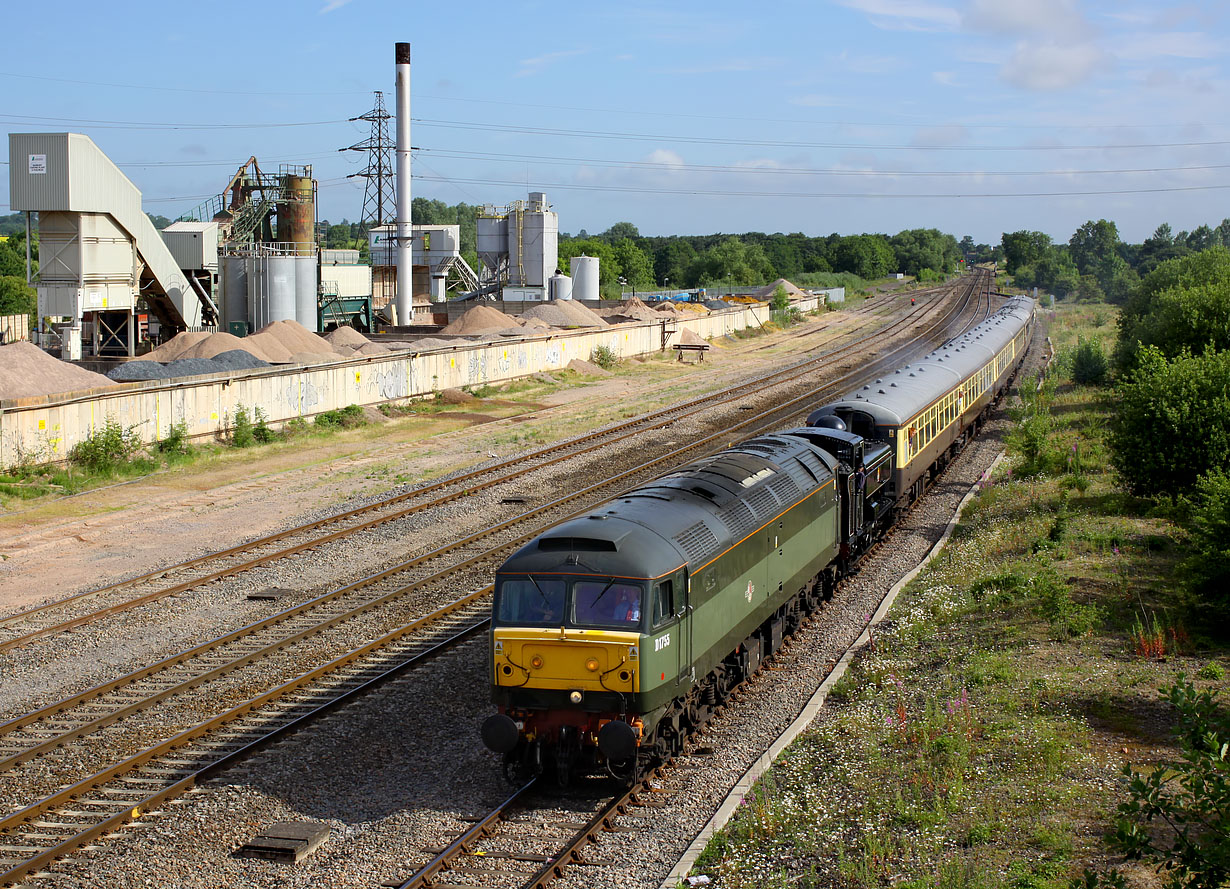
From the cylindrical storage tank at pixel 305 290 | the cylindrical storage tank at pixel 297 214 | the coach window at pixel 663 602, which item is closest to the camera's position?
the coach window at pixel 663 602

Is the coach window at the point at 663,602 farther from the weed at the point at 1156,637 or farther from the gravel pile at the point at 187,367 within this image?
the gravel pile at the point at 187,367

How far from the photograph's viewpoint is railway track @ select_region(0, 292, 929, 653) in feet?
62.4

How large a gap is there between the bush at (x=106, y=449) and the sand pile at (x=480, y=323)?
33.9 metres

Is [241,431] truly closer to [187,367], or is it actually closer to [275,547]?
[187,367]

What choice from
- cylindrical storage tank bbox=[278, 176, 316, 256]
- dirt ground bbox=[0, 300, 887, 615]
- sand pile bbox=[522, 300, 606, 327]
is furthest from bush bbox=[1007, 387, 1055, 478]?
cylindrical storage tank bbox=[278, 176, 316, 256]

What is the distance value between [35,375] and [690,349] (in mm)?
41608

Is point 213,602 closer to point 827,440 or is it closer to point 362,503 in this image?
point 362,503

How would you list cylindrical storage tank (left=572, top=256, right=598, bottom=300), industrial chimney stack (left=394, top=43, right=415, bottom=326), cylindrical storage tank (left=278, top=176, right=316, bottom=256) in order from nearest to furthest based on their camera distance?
cylindrical storage tank (left=278, top=176, right=316, bottom=256)
industrial chimney stack (left=394, top=43, right=415, bottom=326)
cylindrical storage tank (left=572, top=256, right=598, bottom=300)

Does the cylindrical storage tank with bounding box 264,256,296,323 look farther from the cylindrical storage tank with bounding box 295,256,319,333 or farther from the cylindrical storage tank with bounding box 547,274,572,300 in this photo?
the cylindrical storage tank with bounding box 547,274,572,300

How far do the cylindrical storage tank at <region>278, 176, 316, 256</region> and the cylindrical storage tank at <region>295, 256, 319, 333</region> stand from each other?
4121 mm

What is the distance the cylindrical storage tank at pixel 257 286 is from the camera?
210ft

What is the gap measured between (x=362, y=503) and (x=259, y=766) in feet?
50.8

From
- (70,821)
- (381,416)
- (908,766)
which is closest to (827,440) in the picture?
(908,766)

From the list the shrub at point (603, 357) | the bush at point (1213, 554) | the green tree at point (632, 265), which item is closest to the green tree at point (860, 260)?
the green tree at point (632, 265)
